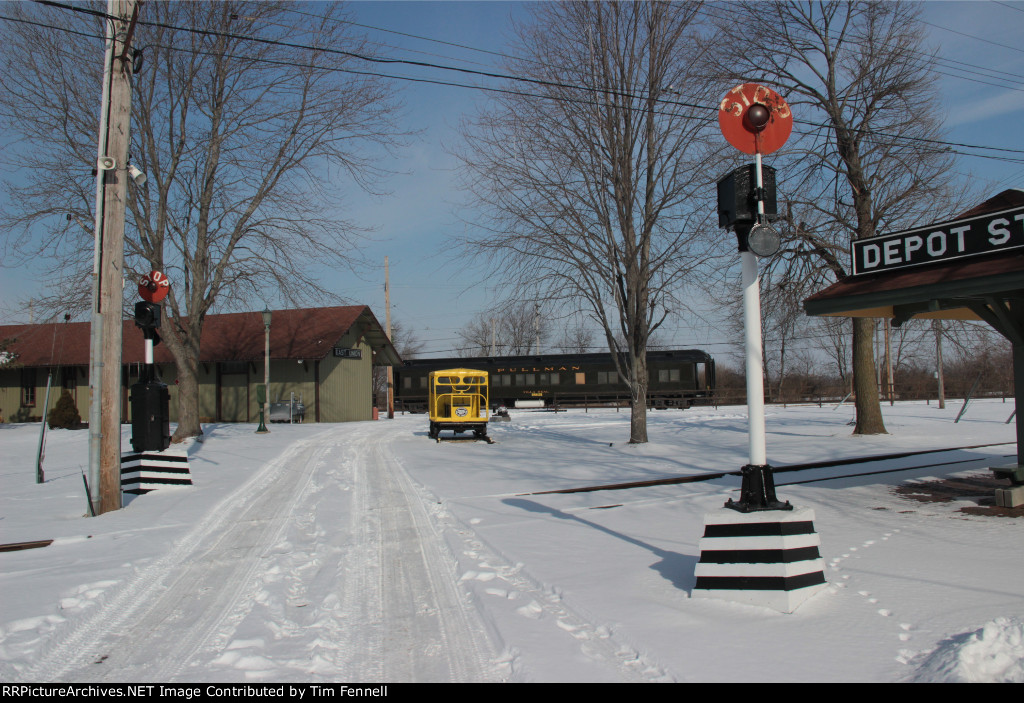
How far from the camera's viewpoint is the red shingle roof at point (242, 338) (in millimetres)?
32125

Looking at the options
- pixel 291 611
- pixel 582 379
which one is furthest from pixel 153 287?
pixel 582 379

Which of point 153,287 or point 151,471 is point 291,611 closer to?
point 151,471

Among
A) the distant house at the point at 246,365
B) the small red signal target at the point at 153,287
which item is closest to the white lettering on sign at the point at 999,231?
the small red signal target at the point at 153,287

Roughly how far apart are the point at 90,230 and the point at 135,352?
20991 millimetres

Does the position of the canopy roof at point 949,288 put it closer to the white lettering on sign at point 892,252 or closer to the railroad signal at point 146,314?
the white lettering on sign at point 892,252

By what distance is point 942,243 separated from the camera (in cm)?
793

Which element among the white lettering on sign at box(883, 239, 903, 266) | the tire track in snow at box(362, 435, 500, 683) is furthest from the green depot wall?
the white lettering on sign at box(883, 239, 903, 266)

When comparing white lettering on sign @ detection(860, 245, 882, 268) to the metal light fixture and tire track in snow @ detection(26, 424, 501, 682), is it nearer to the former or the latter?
the metal light fixture

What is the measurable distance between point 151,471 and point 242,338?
942 inches

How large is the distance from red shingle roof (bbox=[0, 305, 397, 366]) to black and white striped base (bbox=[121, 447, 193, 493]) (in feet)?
65.5

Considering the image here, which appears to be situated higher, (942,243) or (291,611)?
(942,243)

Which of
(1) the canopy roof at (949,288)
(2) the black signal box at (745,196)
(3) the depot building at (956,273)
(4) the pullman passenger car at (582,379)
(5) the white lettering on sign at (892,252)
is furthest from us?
(4) the pullman passenger car at (582,379)

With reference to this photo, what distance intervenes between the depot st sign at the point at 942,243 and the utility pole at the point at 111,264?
9925 millimetres

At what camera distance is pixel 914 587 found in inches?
201
